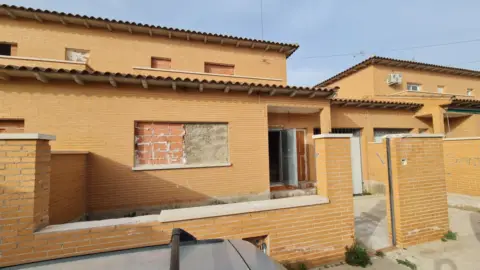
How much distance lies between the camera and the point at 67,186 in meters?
3.96

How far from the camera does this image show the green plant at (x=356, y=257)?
312 centimetres

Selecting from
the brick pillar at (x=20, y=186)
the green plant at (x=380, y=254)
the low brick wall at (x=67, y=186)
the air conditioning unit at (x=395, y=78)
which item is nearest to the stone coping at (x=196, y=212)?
the brick pillar at (x=20, y=186)

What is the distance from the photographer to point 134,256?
1.29 meters

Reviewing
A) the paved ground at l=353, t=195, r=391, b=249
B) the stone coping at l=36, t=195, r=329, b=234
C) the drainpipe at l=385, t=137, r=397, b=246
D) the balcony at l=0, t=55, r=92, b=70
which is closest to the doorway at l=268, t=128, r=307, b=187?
the paved ground at l=353, t=195, r=391, b=249

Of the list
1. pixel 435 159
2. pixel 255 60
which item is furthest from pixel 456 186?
pixel 255 60

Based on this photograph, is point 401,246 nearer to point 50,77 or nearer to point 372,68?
point 50,77

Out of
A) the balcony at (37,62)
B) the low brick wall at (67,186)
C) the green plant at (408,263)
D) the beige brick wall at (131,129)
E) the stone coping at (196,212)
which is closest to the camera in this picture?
the stone coping at (196,212)

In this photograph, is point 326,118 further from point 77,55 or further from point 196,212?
point 77,55

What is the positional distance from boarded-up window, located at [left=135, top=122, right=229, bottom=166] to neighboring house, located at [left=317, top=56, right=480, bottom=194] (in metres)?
4.65

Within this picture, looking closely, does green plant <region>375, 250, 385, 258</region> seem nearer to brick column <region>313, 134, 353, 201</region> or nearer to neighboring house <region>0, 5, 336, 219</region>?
brick column <region>313, 134, 353, 201</region>

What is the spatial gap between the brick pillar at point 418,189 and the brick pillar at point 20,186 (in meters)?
5.46

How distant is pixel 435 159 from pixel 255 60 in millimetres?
8029

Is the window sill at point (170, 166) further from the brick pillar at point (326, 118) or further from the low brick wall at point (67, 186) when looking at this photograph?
the brick pillar at point (326, 118)

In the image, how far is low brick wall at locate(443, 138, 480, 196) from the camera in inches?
270
